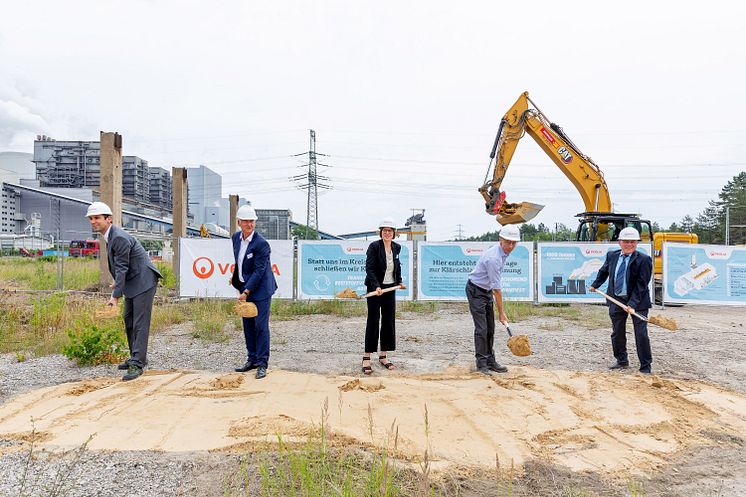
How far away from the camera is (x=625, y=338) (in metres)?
6.59

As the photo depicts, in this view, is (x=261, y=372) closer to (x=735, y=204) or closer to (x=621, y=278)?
(x=621, y=278)

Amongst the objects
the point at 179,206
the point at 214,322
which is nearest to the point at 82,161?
the point at 179,206

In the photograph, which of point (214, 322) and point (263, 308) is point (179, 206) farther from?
point (263, 308)

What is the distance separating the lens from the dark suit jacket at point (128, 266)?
5738 mm

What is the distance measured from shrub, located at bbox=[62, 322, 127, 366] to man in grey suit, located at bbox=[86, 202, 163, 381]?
2.09 feet

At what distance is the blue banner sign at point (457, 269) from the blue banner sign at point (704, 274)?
3826 mm

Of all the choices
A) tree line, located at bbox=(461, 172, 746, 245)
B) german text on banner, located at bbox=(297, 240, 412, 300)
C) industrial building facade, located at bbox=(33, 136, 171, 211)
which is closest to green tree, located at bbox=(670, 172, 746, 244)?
tree line, located at bbox=(461, 172, 746, 245)

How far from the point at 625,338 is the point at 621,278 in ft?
2.63

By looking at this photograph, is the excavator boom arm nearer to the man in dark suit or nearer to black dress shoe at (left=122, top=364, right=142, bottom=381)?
the man in dark suit

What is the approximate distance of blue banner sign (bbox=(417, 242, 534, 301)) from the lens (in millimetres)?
12664

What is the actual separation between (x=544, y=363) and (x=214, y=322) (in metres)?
5.75

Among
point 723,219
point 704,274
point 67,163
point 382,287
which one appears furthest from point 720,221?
point 67,163

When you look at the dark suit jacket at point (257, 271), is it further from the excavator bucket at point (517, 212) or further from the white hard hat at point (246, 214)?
the excavator bucket at point (517, 212)

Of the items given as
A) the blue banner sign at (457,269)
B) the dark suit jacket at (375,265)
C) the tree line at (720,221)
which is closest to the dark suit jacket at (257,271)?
the dark suit jacket at (375,265)
